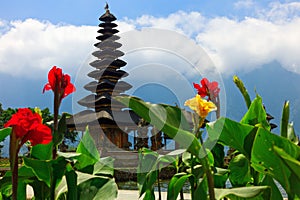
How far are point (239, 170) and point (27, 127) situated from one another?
62 cm

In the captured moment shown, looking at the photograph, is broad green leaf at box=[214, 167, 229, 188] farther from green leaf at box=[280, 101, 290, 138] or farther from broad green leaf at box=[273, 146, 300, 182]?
broad green leaf at box=[273, 146, 300, 182]

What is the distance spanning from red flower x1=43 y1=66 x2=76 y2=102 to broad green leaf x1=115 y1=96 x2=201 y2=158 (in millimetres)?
349

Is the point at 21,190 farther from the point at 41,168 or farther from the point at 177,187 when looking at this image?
the point at 177,187

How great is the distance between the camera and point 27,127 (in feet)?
2.74

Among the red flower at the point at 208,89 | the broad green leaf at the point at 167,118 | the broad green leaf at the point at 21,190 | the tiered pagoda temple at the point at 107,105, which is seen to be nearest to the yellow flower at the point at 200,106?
the broad green leaf at the point at 167,118

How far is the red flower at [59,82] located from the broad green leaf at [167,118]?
1.15 feet

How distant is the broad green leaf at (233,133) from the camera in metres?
0.90

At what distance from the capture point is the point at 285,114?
3.13ft

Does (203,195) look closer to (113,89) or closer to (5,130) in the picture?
(5,130)

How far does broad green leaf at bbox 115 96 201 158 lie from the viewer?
0.71 metres

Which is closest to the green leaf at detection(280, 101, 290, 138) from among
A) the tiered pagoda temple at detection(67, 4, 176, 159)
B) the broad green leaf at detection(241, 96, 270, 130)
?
the broad green leaf at detection(241, 96, 270, 130)

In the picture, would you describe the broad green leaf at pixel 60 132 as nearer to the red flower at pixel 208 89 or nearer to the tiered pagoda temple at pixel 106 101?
the red flower at pixel 208 89

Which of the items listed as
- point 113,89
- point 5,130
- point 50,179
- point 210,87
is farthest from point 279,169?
point 113,89

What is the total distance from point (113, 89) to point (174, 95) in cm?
1431
